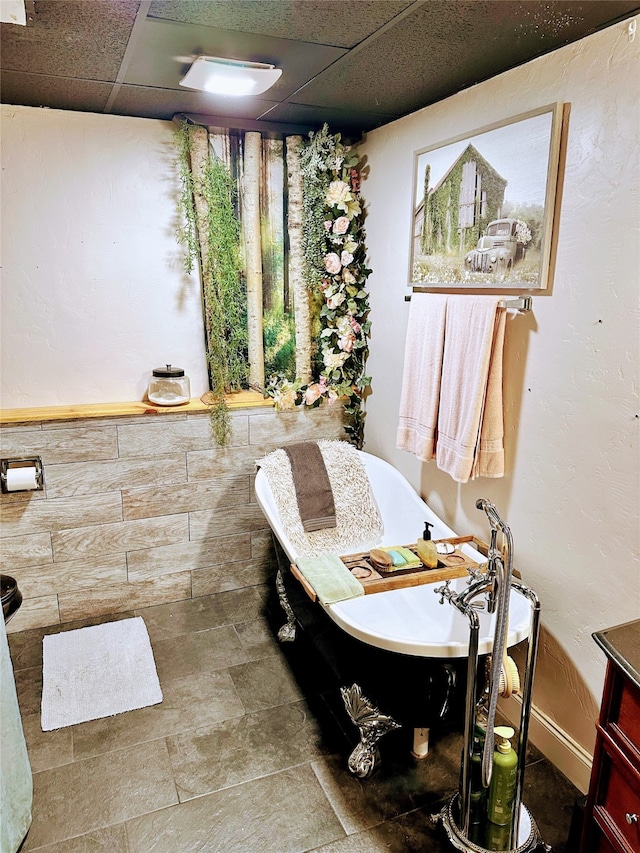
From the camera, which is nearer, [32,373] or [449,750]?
[449,750]

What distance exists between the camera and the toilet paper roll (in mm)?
2639

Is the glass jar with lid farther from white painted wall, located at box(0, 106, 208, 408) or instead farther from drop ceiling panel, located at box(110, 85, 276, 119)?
drop ceiling panel, located at box(110, 85, 276, 119)

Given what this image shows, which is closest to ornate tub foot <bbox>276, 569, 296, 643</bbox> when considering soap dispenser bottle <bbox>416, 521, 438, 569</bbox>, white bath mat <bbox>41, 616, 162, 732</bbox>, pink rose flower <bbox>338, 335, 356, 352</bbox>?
white bath mat <bbox>41, 616, 162, 732</bbox>

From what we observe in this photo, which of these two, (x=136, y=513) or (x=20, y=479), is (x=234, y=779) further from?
(x=20, y=479)

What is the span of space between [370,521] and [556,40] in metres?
2.06

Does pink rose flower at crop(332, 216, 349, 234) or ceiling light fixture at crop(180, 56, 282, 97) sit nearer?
ceiling light fixture at crop(180, 56, 282, 97)

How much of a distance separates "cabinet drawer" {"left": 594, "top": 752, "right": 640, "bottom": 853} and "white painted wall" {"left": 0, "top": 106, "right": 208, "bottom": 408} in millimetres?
2539

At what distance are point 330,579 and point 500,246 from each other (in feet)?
4.42

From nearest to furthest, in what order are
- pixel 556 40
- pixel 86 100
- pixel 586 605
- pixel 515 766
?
pixel 515 766
pixel 556 40
pixel 586 605
pixel 86 100

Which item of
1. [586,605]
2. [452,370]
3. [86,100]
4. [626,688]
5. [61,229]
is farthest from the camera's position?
[61,229]

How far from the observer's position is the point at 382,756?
2152 millimetres

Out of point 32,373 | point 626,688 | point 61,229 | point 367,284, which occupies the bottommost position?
point 626,688

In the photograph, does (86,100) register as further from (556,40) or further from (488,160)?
(556,40)

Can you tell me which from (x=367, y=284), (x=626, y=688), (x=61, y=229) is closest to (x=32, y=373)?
(x=61, y=229)
